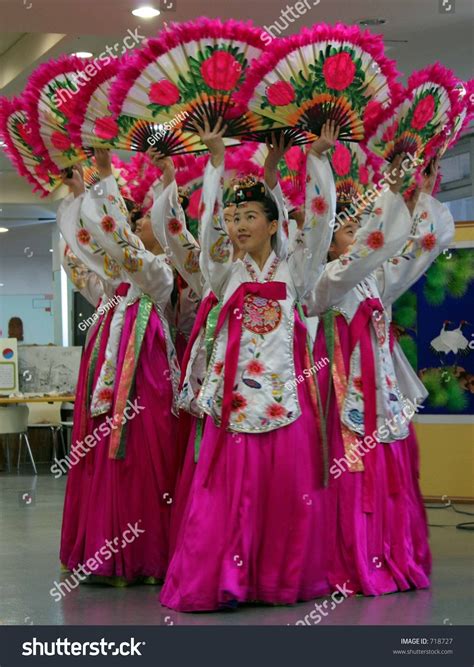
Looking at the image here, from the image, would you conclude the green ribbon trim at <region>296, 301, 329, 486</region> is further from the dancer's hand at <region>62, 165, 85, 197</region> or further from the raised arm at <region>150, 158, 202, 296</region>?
the dancer's hand at <region>62, 165, 85, 197</region>

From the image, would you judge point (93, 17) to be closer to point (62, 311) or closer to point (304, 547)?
point (304, 547)

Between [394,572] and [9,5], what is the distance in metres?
3.85

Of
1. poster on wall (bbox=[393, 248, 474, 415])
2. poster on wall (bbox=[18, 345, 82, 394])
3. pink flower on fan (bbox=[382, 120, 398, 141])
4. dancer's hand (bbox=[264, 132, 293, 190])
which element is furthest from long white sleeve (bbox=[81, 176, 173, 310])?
poster on wall (bbox=[18, 345, 82, 394])

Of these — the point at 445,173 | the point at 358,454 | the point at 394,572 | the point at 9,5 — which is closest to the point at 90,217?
the point at 358,454

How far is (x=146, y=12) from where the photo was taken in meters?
6.67

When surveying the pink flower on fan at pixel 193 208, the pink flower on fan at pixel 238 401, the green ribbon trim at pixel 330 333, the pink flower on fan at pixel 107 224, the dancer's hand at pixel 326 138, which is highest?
the dancer's hand at pixel 326 138

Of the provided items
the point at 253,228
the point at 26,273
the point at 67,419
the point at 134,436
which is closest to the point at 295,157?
the point at 253,228

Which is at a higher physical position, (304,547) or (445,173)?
(445,173)

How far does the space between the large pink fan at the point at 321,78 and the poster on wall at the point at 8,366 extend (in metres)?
7.37

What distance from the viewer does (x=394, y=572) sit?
4.39 metres

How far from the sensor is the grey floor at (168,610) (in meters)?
3.88

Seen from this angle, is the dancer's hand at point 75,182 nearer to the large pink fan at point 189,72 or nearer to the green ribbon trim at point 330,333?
the large pink fan at point 189,72

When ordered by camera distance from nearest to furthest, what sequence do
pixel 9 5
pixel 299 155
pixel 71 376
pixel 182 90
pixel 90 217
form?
pixel 182 90 → pixel 90 217 → pixel 299 155 → pixel 9 5 → pixel 71 376

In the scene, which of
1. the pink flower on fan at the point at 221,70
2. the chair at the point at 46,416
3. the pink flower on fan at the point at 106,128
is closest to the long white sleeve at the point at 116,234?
the pink flower on fan at the point at 106,128
